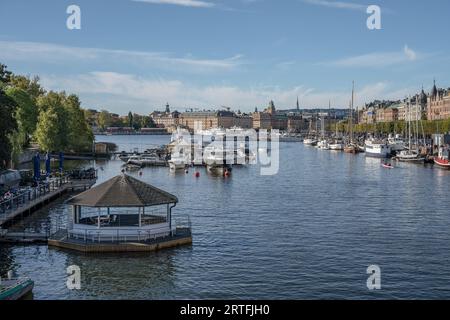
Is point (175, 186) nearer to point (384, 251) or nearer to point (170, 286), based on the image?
point (384, 251)

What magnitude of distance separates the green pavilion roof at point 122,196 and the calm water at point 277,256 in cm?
263

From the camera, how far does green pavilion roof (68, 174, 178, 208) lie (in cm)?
3020

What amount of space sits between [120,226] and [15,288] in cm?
946

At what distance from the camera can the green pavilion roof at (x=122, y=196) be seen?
30203 mm

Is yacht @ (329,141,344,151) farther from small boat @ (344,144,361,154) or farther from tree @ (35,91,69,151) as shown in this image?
tree @ (35,91,69,151)

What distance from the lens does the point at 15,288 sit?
71.9ft

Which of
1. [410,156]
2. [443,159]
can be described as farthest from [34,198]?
[410,156]

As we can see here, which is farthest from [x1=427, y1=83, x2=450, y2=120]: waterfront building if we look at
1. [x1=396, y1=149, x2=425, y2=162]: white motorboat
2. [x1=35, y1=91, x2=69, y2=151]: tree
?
[x1=35, y1=91, x2=69, y2=151]: tree

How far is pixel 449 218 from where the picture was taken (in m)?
42.8

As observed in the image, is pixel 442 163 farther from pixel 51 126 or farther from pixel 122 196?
pixel 122 196

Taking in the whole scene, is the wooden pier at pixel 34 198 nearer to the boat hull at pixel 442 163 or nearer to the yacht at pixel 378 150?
the boat hull at pixel 442 163

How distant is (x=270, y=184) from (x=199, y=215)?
25.9 metres

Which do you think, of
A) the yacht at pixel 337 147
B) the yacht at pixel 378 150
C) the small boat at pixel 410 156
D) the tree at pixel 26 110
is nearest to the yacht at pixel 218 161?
the tree at pixel 26 110

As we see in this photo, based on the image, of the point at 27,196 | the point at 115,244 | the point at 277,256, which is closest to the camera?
the point at 115,244
